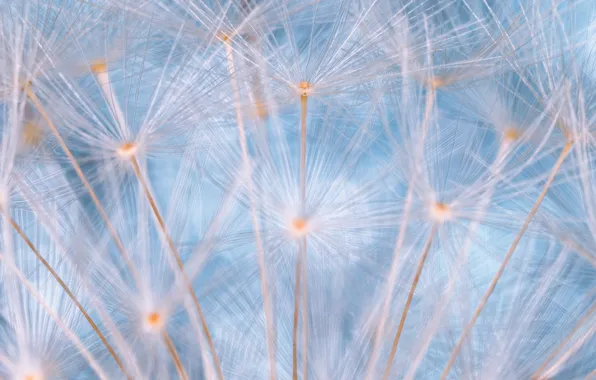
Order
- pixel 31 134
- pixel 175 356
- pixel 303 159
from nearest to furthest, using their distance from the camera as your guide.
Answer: pixel 175 356
pixel 303 159
pixel 31 134

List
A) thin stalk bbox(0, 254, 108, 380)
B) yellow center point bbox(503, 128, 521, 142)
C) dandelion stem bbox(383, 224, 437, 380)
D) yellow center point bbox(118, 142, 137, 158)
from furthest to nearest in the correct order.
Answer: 1. yellow center point bbox(503, 128, 521, 142)
2. yellow center point bbox(118, 142, 137, 158)
3. thin stalk bbox(0, 254, 108, 380)
4. dandelion stem bbox(383, 224, 437, 380)

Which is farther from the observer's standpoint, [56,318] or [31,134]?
[31,134]

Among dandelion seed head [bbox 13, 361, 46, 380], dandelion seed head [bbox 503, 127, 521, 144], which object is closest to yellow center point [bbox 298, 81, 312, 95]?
dandelion seed head [bbox 503, 127, 521, 144]

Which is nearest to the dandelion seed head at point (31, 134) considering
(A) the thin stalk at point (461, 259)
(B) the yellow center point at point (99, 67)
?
(B) the yellow center point at point (99, 67)

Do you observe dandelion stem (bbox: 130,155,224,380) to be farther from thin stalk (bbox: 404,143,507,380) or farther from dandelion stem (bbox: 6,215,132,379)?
thin stalk (bbox: 404,143,507,380)

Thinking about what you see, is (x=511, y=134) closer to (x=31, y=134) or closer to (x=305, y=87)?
(x=305, y=87)

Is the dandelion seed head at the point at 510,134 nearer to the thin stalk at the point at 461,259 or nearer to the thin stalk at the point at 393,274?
the thin stalk at the point at 461,259

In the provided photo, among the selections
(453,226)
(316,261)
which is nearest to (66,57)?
(316,261)

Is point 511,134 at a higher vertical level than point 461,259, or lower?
higher

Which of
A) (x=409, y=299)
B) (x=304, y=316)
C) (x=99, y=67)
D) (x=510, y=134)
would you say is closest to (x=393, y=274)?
(x=409, y=299)
